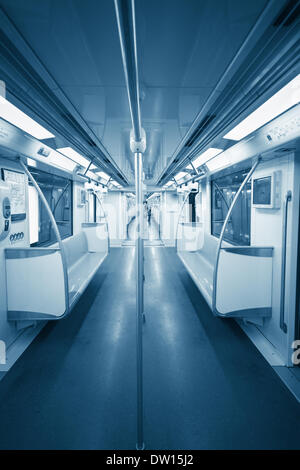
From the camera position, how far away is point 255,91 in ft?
6.29

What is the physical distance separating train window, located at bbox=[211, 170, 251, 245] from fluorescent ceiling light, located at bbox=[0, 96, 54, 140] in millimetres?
3245

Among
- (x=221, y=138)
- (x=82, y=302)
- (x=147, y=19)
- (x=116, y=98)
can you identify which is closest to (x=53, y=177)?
(x=82, y=302)

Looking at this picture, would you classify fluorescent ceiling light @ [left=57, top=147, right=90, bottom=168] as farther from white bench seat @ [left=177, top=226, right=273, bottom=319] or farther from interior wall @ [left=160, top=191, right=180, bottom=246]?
interior wall @ [left=160, top=191, right=180, bottom=246]

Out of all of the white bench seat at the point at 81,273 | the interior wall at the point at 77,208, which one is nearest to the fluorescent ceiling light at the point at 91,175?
the interior wall at the point at 77,208

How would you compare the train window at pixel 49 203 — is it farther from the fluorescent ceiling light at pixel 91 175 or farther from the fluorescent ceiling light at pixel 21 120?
the fluorescent ceiling light at pixel 21 120

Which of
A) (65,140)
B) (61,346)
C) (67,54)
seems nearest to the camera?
(67,54)

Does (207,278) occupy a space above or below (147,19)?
below

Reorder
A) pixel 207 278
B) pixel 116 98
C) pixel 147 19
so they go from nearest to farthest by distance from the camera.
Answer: pixel 147 19 < pixel 116 98 < pixel 207 278

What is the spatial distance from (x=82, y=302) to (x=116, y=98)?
348 centimetres

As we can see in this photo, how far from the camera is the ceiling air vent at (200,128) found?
269cm

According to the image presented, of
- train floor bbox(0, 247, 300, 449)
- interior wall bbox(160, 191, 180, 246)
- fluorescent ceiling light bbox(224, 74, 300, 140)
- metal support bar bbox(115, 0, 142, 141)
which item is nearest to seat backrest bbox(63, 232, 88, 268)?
train floor bbox(0, 247, 300, 449)

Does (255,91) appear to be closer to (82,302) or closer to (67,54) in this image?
(67,54)

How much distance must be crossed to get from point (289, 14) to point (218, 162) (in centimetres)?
290

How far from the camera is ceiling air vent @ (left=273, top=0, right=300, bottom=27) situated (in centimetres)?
113
